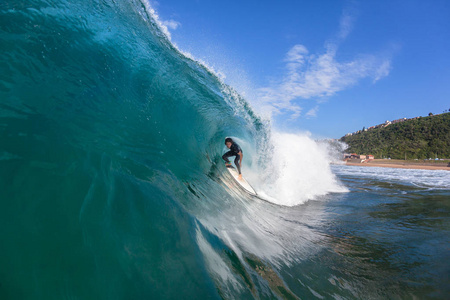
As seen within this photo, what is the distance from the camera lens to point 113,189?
2.09m

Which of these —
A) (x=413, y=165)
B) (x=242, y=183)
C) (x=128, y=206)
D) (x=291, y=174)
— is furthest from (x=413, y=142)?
(x=128, y=206)

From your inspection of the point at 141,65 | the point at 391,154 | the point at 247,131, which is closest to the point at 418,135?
A: the point at 391,154

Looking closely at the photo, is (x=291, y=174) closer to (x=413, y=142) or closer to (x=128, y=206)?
(x=128, y=206)

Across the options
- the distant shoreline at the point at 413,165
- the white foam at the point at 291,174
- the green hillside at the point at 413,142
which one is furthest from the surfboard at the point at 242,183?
the green hillside at the point at 413,142

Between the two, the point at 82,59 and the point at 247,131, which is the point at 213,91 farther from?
the point at 82,59

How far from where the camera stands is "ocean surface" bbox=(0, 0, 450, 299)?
1484 millimetres

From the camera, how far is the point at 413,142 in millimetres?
72875

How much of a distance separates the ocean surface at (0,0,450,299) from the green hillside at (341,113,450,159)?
82504 millimetres

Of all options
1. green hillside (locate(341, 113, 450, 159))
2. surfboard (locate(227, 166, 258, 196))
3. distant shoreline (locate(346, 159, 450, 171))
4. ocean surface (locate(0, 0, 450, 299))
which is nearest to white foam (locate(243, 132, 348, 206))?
surfboard (locate(227, 166, 258, 196))

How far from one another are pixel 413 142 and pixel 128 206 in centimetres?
9274

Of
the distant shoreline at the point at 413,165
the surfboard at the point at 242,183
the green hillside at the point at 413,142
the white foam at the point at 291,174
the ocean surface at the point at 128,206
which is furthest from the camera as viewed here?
the green hillside at the point at 413,142

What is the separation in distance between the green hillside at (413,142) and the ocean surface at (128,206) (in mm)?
82504

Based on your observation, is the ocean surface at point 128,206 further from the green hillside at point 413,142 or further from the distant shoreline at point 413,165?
the green hillside at point 413,142

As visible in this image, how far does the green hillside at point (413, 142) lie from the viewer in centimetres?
6712
